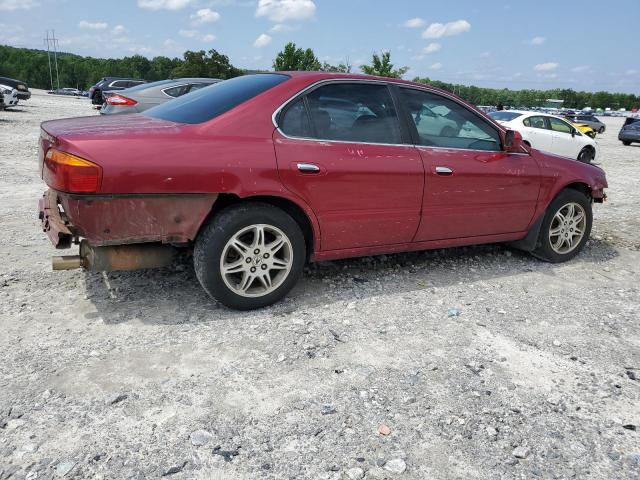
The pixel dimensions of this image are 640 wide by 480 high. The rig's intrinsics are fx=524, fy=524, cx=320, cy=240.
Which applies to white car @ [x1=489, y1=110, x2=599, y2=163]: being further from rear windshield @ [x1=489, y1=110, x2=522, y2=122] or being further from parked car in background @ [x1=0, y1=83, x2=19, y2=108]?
parked car in background @ [x1=0, y1=83, x2=19, y2=108]

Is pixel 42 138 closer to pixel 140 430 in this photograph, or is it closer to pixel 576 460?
pixel 140 430

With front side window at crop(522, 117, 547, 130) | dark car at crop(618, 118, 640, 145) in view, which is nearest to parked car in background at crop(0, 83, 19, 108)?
front side window at crop(522, 117, 547, 130)

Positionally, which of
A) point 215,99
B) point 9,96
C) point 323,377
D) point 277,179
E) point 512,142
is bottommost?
point 323,377

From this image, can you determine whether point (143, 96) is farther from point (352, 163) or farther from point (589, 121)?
point (589, 121)

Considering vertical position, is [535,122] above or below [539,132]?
above

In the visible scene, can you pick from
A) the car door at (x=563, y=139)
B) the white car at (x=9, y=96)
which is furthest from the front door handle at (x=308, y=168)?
the white car at (x=9, y=96)

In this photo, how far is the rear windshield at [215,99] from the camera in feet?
11.7

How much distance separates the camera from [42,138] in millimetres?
3473

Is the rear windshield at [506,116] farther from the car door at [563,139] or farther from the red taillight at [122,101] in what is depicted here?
the red taillight at [122,101]

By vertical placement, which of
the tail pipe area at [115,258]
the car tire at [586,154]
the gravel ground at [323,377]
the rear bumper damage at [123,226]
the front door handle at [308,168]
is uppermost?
the front door handle at [308,168]

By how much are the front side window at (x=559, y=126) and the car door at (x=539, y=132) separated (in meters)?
0.21

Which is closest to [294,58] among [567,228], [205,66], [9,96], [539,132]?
[205,66]

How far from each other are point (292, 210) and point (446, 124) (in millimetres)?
1573

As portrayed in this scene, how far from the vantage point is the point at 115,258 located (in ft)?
10.8
